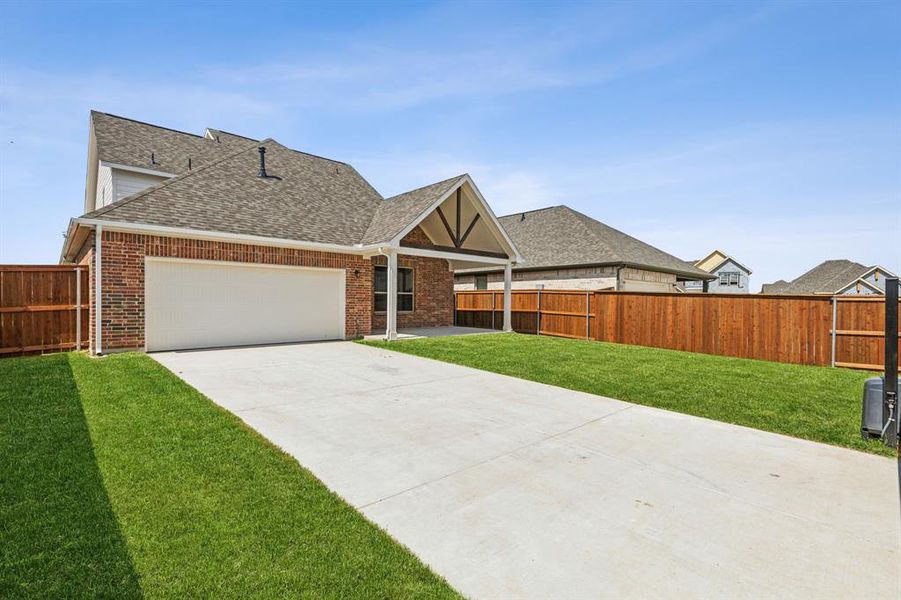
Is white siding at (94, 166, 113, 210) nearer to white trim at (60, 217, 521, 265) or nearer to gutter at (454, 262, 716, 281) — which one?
white trim at (60, 217, 521, 265)

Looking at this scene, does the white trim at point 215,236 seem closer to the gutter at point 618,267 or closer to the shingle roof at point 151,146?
the shingle roof at point 151,146

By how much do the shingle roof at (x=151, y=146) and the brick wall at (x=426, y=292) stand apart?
8.14m

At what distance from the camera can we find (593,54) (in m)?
9.87

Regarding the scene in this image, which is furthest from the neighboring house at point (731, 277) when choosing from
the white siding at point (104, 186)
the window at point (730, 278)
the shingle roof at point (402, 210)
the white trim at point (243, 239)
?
the white siding at point (104, 186)

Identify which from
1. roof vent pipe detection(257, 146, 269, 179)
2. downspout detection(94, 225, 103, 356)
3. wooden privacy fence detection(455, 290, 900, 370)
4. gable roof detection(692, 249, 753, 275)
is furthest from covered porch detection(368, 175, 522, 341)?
gable roof detection(692, 249, 753, 275)

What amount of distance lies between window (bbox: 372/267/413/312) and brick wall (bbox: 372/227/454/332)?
0.56 feet

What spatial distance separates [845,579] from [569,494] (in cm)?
167

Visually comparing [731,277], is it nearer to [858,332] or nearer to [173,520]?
[858,332]

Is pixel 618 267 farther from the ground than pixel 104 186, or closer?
closer

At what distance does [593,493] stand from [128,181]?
57.5 feet

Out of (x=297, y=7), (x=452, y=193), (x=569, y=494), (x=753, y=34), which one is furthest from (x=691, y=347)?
(x=297, y=7)

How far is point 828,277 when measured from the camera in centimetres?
4234

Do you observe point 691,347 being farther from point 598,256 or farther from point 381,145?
point 381,145

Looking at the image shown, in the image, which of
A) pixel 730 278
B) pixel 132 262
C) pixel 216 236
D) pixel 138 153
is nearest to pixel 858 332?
pixel 216 236
